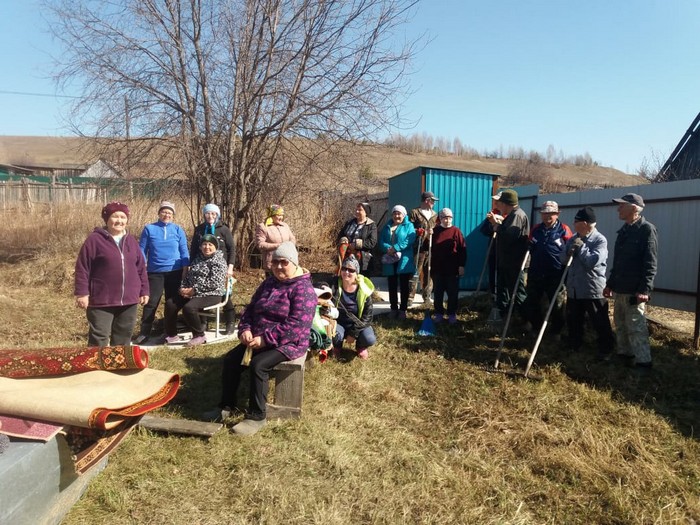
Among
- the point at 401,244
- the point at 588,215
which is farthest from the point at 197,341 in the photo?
the point at 588,215

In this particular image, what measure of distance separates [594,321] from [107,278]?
4993mm

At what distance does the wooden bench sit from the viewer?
12.7 ft

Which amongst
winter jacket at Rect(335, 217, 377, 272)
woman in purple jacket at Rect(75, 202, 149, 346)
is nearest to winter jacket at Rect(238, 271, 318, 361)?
woman in purple jacket at Rect(75, 202, 149, 346)

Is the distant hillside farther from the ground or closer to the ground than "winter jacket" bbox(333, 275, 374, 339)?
farther from the ground

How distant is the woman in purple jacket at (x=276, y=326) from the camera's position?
3861mm

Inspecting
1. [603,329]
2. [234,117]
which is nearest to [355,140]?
[234,117]

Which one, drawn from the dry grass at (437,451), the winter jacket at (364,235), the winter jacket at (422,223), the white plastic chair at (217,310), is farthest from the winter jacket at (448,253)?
the white plastic chair at (217,310)

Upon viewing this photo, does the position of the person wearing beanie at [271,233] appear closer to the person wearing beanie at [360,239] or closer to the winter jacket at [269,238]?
the winter jacket at [269,238]

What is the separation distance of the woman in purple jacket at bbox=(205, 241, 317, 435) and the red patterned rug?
0.95 m

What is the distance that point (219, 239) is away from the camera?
20.0 ft

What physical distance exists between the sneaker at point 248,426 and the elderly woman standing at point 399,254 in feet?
11.0

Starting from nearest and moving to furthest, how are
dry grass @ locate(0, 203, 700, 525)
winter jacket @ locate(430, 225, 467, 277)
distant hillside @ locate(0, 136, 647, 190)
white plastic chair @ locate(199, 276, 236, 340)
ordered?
1. dry grass @ locate(0, 203, 700, 525)
2. white plastic chair @ locate(199, 276, 236, 340)
3. winter jacket @ locate(430, 225, 467, 277)
4. distant hillside @ locate(0, 136, 647, 190)

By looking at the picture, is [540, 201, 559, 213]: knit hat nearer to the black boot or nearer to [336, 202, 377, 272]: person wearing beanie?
[336, 202, 377, 272]: person wearing beanie

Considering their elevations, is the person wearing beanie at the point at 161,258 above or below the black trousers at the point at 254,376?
above
